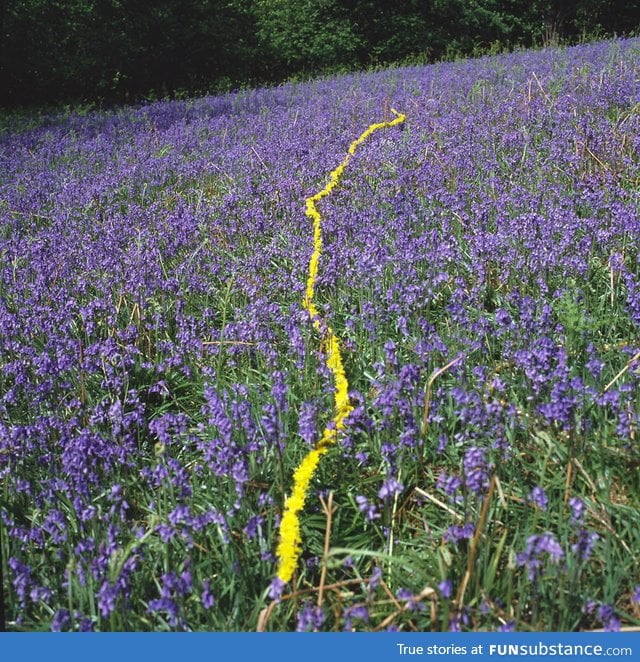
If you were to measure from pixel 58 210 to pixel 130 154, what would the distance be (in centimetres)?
233

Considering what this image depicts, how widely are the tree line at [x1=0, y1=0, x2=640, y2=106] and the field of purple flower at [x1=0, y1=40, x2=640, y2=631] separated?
13320 mm

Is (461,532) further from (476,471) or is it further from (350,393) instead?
(350,393)

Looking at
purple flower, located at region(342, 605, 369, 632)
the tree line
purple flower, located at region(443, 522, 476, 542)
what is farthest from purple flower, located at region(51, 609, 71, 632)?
the tree line

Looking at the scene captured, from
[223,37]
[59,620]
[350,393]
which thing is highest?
[223,37]

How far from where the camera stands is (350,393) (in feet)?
7.68

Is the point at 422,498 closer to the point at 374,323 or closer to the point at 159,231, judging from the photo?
the point at 374,323

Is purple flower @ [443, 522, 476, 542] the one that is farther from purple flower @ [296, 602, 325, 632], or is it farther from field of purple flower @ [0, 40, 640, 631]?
purple flower @ [296, 602, 325, 632]

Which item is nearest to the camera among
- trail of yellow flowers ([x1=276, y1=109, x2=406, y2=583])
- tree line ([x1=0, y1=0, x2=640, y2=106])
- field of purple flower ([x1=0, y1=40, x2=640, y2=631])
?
field of purple flower ([x1=0, y1=40, x2=640, y2=631])

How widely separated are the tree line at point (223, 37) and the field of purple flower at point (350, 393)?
43.7ft

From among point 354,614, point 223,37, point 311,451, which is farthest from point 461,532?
point 223,37

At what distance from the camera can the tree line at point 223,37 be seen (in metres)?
17.3

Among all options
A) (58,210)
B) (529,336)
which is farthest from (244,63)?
(529,336)

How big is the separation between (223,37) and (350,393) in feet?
62.0

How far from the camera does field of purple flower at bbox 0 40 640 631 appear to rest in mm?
1713
